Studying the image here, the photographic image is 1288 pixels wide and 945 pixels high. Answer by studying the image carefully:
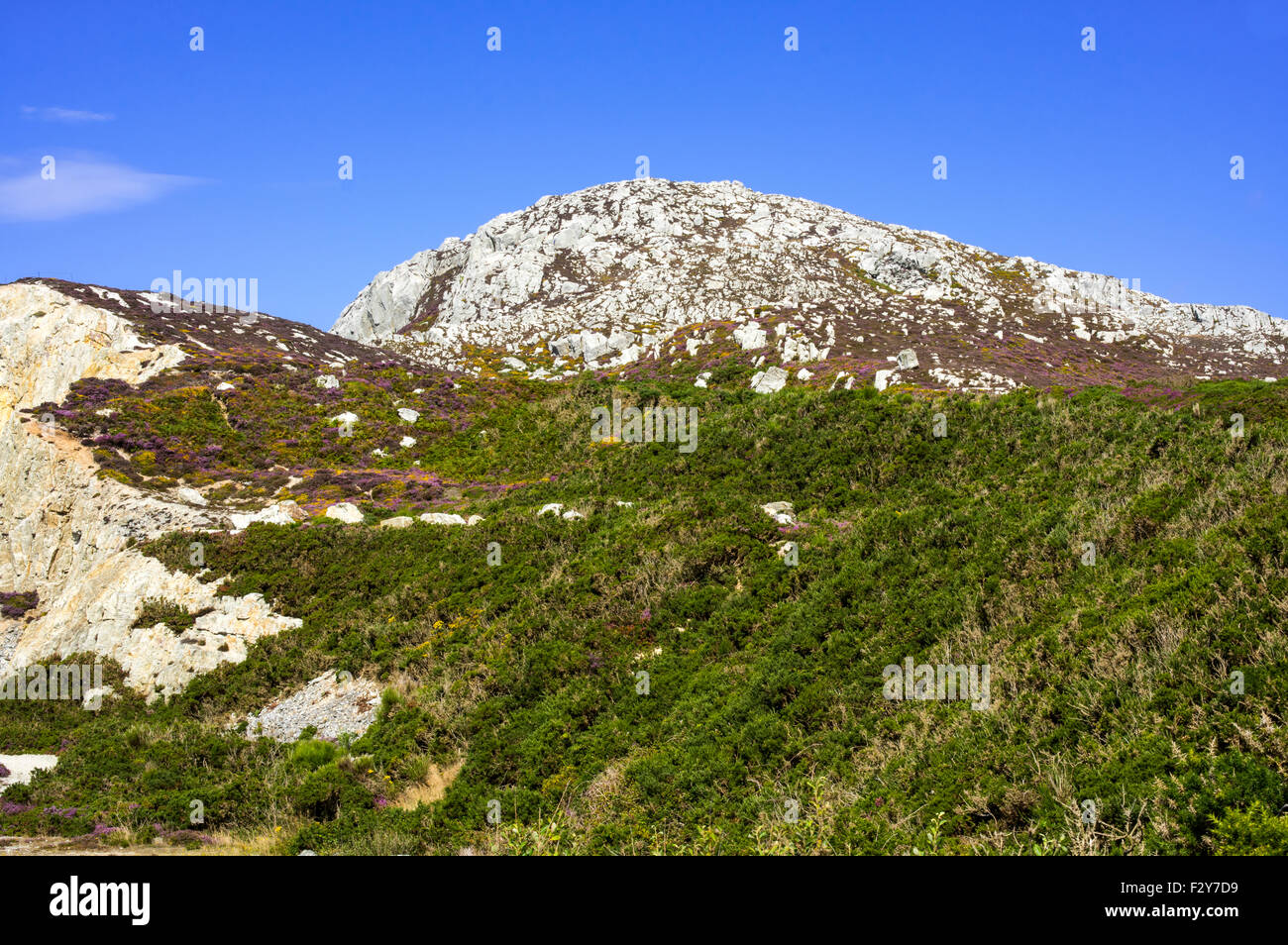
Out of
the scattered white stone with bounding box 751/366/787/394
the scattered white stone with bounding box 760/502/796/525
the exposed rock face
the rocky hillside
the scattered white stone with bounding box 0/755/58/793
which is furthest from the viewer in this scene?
the scattered white stone with bounding box 751/366/787/394

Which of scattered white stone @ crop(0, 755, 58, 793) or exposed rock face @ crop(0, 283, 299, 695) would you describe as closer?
scattered white stone @ crop(0, 755, 58, 793)

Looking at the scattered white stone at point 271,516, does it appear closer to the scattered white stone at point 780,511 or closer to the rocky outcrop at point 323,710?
the rocky outcrop at point 323,710

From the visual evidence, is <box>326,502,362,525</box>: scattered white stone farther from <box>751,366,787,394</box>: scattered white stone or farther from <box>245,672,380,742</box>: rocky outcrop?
<box>751,366,787,394</box>: scattered white stone

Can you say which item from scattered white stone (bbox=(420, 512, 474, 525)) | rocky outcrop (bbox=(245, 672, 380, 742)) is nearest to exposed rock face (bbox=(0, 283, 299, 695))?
rocky outcrop (bbox=(245, 672, 380, 742))

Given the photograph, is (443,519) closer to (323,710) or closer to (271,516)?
(271,516)

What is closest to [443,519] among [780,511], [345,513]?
[345,513]

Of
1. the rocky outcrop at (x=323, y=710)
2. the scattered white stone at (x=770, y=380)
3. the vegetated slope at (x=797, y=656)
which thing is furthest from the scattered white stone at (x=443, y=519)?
the scattered white stone at (x=770, y=380)
